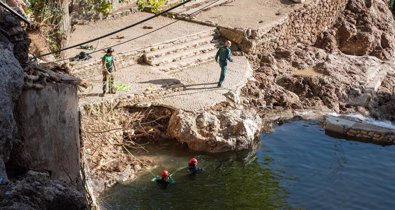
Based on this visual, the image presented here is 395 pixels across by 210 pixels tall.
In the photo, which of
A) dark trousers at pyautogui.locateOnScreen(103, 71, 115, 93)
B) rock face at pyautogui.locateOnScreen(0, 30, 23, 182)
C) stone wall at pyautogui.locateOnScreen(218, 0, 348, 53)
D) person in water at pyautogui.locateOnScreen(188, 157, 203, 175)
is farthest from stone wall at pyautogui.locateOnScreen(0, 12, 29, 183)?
stone wall at pyautogui.locateOnScreen(218, 0, 348, 53)

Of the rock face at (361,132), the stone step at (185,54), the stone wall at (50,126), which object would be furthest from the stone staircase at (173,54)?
the stone wall at (50,126)

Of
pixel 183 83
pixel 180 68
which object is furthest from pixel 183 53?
pixel 183 83

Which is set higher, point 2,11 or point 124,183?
point 2,11

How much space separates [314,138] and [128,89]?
5.58m

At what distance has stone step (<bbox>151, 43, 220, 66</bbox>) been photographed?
1817 cm

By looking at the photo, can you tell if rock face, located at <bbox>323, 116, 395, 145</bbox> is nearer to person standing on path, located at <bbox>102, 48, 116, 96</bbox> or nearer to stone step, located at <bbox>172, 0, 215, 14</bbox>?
person standing on path, located at <bbox>102, 48, 116, 96</bbox>

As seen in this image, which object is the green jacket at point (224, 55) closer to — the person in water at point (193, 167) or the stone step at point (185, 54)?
the stone step at point (185, 54)

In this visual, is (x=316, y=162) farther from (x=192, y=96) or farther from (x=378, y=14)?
(x=378, y=14)

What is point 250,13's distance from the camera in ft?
72.4

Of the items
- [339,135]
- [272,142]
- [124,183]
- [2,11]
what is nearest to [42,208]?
[2,11]

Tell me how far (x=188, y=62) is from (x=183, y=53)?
407 millimetres

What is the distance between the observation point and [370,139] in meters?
17.5

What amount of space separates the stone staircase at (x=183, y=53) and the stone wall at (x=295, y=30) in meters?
0.94

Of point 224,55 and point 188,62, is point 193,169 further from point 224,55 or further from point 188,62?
point 188,62
